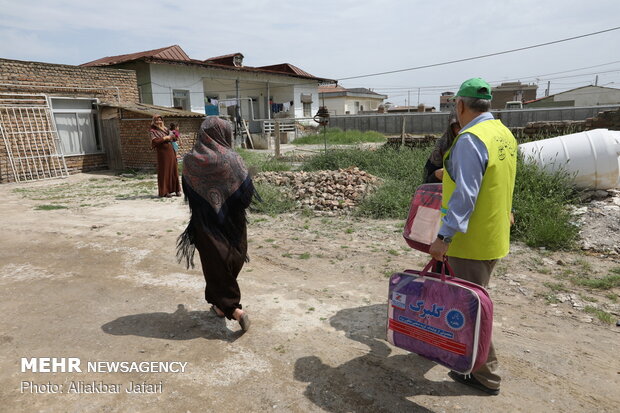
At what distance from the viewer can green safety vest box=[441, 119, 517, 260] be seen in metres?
2.13

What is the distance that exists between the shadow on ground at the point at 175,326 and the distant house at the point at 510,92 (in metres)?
45.5

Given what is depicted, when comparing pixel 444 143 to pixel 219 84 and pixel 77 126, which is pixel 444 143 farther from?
pixel 219 84

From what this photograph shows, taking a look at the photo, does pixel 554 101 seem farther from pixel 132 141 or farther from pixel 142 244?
pixel 142 244

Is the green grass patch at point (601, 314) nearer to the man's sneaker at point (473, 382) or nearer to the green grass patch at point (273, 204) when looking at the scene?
the man's sneaker at point (473, 382)

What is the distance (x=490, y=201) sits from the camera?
2172mm

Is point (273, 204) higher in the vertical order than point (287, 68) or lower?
lower

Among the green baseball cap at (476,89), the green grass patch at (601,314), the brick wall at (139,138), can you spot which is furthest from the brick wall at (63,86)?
the green grass patch at (601,314)

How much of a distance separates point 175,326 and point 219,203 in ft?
3.52

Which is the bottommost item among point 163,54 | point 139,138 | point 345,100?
point 139,138

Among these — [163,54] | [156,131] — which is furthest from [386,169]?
[163,54]

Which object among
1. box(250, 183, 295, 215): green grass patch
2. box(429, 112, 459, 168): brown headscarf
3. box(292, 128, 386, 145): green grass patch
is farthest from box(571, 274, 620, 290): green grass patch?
box(292, 128, 386, 145): green grass patch

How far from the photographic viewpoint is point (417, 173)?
7.83 metres

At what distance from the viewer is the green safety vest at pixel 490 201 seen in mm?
2131

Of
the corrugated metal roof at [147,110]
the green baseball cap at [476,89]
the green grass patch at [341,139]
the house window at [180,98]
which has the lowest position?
the green grass patch at [341,139]
